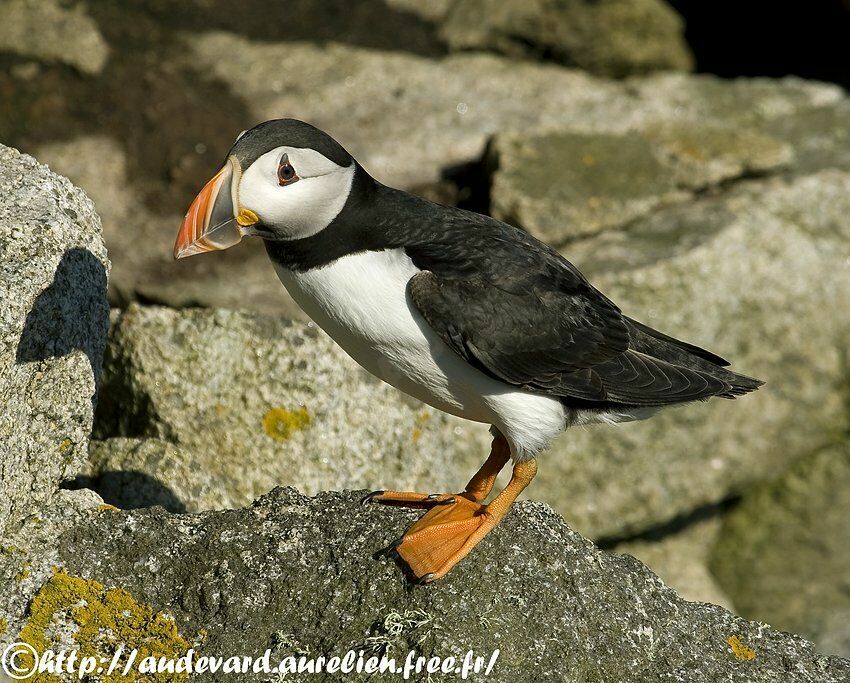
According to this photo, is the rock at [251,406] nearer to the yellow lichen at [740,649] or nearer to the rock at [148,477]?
the rock at [148,477]

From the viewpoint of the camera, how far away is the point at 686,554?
8648mm

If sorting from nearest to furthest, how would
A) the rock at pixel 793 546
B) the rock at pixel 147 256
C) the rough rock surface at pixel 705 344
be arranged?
the rough rock surface at pixel 705 344, the rock at pixel 147 256, the rock at pixel 793 546

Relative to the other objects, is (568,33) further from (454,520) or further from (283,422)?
(454,520)

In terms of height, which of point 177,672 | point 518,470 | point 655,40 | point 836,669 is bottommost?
point 836,669

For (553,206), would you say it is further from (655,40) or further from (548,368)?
(548,368)

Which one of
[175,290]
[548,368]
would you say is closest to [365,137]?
[175,290]

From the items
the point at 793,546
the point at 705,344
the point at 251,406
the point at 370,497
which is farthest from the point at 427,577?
the point at 793,546

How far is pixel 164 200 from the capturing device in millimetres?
8703

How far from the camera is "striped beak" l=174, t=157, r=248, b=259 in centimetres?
399

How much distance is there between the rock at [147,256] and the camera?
7688 mm

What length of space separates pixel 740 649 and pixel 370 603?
1.48m

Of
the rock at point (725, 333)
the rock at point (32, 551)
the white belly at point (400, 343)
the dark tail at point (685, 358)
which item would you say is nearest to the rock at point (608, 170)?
the rock at point (725, 333)

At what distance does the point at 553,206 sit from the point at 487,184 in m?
0.78

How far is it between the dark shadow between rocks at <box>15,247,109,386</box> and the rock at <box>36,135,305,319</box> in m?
2.60
